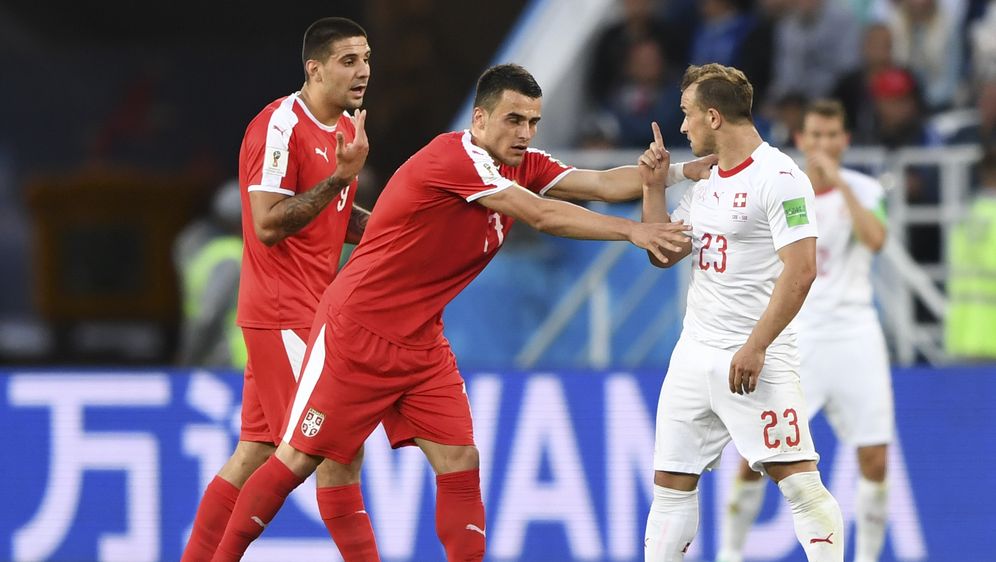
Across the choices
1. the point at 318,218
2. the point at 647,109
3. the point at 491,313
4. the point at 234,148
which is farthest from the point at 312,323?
the point at 234,148

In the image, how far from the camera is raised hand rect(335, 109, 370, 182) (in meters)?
5.95

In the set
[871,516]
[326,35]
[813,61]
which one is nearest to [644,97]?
[813,61]

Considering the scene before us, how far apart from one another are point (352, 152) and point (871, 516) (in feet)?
10.5

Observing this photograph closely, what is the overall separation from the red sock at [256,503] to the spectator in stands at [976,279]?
456cm

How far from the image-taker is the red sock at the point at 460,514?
6129mm

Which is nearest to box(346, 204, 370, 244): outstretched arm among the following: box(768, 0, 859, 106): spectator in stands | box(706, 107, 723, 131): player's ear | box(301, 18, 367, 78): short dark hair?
box(301, 18, 367, 78): short dark hair

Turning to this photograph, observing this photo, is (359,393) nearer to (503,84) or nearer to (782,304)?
(503,84)

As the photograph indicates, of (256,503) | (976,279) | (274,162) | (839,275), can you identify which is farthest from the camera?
(976,279)

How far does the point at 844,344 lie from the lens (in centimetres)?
764

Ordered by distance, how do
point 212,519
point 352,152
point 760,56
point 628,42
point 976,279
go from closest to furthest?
point 352,152
point 212,519
point 976,279
point 760,56
point 628,42

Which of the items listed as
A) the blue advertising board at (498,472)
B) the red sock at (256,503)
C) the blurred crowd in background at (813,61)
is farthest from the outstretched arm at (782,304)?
the blurred crowd in background at (813,61)

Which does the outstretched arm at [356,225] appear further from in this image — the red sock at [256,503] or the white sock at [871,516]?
the white sock at [871,516]

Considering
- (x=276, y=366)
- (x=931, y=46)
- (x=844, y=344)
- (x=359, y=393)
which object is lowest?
(x=359, y=393)

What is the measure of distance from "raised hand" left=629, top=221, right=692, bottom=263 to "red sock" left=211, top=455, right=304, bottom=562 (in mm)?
1558
